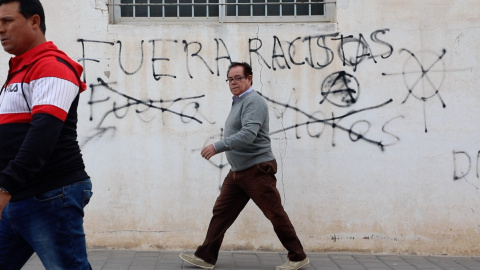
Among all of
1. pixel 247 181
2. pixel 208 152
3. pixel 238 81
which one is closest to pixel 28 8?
pixel 208 152

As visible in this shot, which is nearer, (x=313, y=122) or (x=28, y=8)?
(x=28, y=8)

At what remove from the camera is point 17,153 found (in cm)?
346

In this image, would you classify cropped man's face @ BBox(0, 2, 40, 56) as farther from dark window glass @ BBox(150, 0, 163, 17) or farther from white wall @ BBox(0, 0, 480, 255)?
dark window glass @ BBox(150, 0, 163, 17)

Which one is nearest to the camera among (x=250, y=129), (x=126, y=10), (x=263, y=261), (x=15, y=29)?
(x=15, y=29)

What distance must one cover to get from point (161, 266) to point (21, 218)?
3.20 meters

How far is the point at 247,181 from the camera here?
255 inches

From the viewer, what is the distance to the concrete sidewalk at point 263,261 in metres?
6.75

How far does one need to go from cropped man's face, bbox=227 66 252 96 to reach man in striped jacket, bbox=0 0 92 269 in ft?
9.33

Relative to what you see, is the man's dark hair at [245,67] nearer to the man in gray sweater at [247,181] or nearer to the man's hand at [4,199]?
the man in gray sweater at [247,181]

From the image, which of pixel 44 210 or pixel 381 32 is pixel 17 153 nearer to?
pixel 44 210

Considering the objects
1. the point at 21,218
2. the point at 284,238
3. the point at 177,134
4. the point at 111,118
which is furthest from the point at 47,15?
the point at 21,218

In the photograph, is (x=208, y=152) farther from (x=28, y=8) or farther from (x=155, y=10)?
(x=28, y=8)

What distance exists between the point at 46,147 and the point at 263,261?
3.90 meters

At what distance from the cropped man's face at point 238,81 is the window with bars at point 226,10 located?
1020mm
